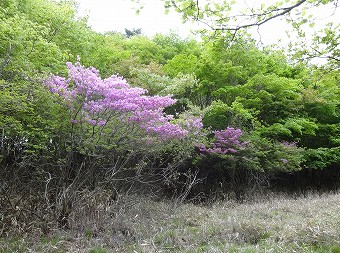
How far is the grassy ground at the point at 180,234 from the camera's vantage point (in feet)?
16.2

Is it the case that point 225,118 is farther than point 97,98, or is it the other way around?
point 225,118

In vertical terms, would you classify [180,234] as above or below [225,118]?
below

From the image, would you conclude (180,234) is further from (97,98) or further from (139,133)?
(97,98)

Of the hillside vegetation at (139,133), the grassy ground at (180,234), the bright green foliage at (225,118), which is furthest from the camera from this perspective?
the bright green foliage at (225,118)

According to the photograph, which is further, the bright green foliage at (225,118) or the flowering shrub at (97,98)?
the bright green foliage at (225,118)

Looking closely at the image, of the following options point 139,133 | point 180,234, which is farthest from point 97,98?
point 180,234

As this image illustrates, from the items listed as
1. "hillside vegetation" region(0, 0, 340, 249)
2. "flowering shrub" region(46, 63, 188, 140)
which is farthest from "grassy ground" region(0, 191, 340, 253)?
"flowering shrub" region(46, 63, 188, 140)

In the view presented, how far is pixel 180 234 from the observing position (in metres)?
5.81

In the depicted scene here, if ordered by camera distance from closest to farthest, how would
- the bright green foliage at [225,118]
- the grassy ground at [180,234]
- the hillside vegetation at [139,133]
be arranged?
the grassy ground at [180,234] → the hillside vegetation at [139,133] → the bright green foliage at [225,118]

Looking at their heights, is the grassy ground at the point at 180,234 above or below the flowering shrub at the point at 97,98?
below

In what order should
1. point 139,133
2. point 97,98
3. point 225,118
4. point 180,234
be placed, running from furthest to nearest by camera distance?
1. point 225,118
2. point 139,133
3. point 97,98
4. point 180,234

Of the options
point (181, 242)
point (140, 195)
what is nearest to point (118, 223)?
point (181, 242)

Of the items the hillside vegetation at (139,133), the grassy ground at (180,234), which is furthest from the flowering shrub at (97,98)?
the grassy ground at (180,234)

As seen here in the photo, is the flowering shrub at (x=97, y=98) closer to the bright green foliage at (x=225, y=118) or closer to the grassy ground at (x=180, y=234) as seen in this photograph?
the grassy ground at (x=180, y=234)
